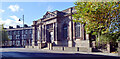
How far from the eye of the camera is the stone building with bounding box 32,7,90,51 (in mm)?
28639

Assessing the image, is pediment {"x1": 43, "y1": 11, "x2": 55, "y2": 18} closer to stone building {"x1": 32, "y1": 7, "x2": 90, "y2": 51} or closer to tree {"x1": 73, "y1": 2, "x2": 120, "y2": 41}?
stone building {"x1": 32, "y1": 7, "x2": 90, "y2": 51}

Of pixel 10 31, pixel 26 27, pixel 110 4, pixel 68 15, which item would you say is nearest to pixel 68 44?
pixel 68 15

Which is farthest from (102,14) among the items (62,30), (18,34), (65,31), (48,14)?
(18,34)

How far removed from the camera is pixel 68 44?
104ft

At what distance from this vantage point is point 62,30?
34.8 m

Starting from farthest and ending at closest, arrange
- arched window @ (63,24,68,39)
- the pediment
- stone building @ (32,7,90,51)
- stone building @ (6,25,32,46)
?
1. stone building @ (6,25,32,46)
2. the pediment
3. arched window @ (63,24,68,39)
4. stone building @ (32,7,90,51)

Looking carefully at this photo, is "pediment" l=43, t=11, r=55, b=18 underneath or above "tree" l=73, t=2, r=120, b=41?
above

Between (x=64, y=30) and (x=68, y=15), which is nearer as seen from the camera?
(x=68, y=15)

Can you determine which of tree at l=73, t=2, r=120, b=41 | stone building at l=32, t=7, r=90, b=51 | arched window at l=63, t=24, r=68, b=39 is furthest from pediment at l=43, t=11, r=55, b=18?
tree at l=73, t=2, r=120, b=41

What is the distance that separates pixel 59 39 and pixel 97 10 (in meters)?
20.7

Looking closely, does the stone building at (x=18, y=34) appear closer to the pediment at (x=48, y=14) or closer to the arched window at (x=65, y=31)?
the pediment at (x=48, y=14)

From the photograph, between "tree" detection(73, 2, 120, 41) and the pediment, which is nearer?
"tree" detection(73, 2, 120, 41)

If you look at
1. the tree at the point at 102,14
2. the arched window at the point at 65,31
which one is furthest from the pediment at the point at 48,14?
the tree at the point at 102,14

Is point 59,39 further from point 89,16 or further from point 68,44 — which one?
point 89,16
